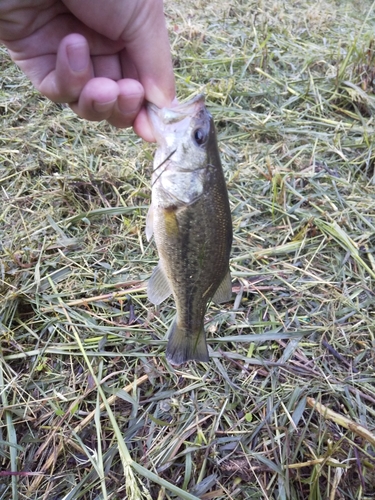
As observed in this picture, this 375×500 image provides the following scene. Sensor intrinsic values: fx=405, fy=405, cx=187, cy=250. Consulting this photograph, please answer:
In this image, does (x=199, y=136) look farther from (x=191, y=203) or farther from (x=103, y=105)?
(x=103, y=105)

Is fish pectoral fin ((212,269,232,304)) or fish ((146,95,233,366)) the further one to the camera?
fish pectoral fin ((212,269,232,304))

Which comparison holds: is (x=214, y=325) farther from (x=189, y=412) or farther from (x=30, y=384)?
(x=30, y=384)

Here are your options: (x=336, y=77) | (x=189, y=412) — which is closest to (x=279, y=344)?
(x=189, y=412)

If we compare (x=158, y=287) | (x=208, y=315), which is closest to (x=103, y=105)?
(x=158, y=287)

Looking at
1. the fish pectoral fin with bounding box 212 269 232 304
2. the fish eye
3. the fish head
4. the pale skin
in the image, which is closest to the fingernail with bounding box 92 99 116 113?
the pale skin

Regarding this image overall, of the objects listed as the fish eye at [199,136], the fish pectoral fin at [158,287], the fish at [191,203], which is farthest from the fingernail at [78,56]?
the fish pectoral fin at [158,287]

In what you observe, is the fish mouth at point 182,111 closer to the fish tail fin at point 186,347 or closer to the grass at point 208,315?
the fish tail fin at point 186,347

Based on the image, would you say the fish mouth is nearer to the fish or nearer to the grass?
the fish
